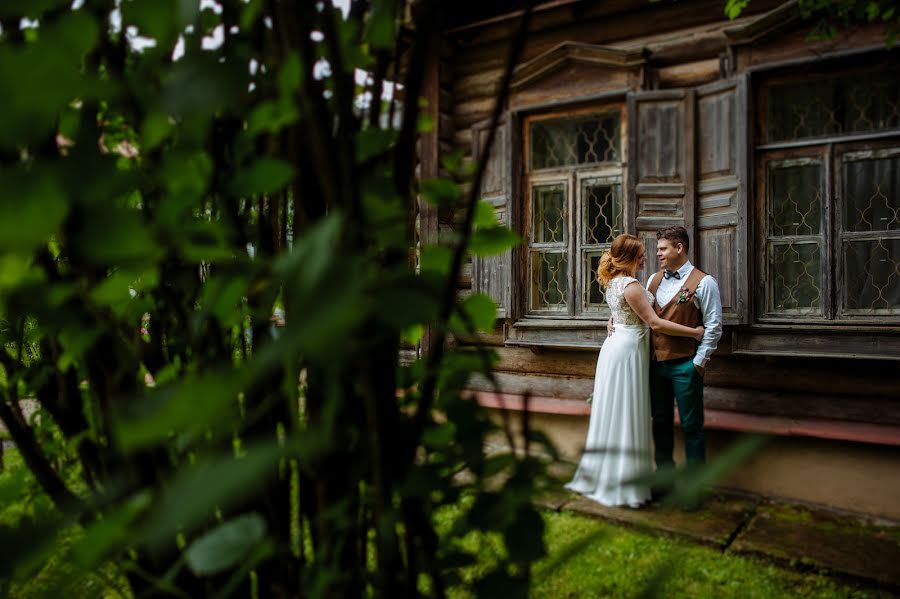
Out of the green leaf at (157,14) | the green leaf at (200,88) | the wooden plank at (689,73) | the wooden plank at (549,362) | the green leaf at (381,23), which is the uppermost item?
the wooden plank at (689,73)

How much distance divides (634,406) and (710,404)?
0.87 meters

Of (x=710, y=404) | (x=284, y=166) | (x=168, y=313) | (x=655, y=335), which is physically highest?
(x=284, y=166)

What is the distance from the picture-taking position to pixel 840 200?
4.44 m

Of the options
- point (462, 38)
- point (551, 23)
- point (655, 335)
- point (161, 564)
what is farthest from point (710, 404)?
point (161, 564)

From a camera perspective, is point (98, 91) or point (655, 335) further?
point (655, 335)

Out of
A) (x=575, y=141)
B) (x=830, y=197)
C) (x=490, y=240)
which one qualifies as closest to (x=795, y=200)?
(x=830, y=197)

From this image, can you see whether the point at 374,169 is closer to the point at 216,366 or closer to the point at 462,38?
the point at 216,366

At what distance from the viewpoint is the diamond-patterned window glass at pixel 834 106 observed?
4367mm

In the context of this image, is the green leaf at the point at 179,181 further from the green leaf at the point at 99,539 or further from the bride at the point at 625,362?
the bride at the point at 625,362

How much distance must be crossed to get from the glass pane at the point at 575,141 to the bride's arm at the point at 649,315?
1.49m

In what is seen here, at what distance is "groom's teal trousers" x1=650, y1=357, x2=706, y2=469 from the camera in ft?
14.1

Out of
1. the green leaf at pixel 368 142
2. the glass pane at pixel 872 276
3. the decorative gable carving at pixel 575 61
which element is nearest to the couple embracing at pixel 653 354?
the glass pane at pixel 872 276

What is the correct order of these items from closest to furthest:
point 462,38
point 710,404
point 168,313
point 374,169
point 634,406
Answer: point 374,169, point 168,313, point 634,406, point 710,404, point 462,38

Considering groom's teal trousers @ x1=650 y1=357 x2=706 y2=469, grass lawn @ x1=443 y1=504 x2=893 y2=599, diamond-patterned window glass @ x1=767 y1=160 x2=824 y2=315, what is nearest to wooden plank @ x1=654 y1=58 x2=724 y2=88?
diamond-patterned window glass @ x1=767 y1=160 x2=824 y2=315
